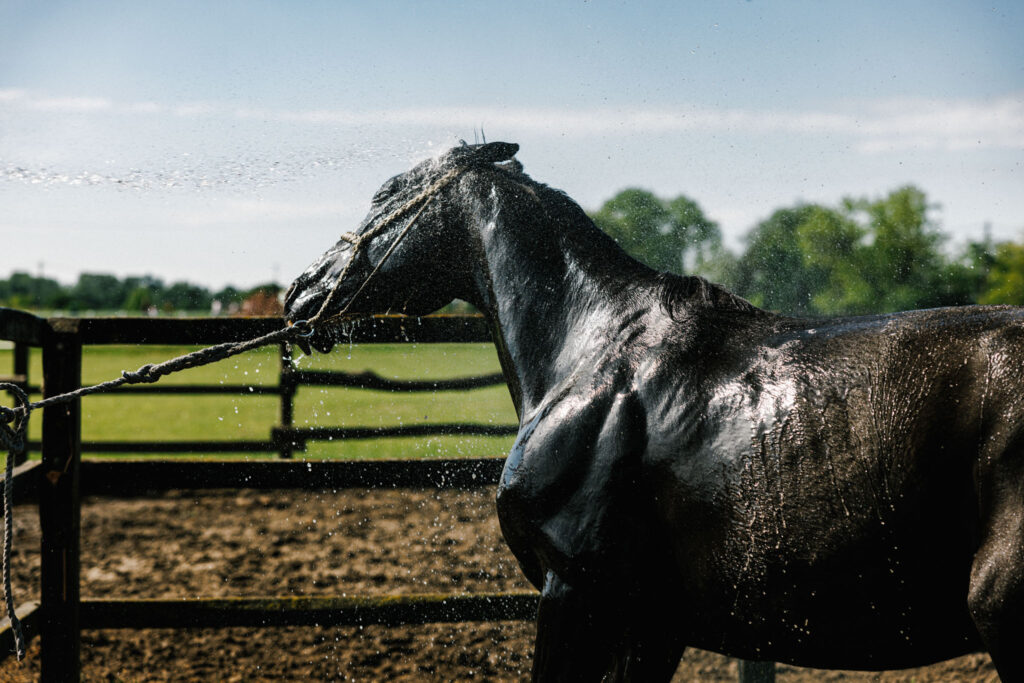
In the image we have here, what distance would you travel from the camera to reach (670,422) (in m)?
2.31

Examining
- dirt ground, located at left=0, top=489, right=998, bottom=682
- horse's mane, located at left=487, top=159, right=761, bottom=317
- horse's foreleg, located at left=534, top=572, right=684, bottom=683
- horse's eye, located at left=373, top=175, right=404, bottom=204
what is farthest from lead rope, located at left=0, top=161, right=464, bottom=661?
dirt ground, located at left=0, top=489, right=998, bottom=682

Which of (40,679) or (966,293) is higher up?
(966,293)

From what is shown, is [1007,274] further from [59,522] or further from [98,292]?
[98,292]

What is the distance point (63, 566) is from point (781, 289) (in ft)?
194

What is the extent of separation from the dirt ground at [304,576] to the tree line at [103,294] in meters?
97.3

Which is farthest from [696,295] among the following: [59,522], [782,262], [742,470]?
[782,262]

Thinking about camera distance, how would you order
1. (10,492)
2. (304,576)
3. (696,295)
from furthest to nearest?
(304,576) < (10,492) < (696,295)

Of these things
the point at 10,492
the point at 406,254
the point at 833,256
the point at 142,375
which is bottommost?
the point at 10,492

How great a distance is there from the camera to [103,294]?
381 ft

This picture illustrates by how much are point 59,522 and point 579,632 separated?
2.91 m

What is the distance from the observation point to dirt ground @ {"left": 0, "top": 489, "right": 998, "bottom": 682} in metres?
4.46

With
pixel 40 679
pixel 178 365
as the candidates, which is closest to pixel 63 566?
pixel 40 679

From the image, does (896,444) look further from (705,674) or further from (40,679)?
(40,679)

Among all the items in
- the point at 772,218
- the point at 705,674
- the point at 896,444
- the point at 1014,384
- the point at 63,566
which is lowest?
the point at 705,674
